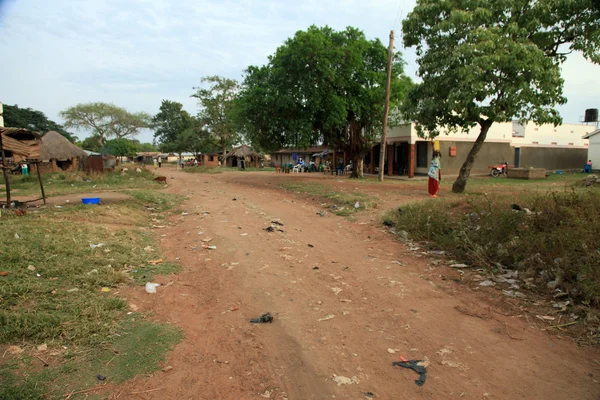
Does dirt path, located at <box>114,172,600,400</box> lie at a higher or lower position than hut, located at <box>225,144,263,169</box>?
lower

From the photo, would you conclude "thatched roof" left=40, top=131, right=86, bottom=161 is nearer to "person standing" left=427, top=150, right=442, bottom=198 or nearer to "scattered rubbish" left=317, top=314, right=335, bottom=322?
"person standing" left=427, top=150, right=442, bottom=198

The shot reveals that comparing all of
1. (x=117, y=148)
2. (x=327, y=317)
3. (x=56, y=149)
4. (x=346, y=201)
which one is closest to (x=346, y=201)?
(x=346, y=201)

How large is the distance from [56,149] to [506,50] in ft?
99.3

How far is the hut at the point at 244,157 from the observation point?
51.4m

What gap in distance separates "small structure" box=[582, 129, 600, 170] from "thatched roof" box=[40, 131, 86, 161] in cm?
3871

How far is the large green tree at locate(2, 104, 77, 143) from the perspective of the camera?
41400 millimetres

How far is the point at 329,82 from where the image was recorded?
19984mm

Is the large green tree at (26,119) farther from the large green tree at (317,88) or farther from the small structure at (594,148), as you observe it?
the small structure at (594,148)

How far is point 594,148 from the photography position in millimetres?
27625

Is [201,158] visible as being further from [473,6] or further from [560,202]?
[560,202]

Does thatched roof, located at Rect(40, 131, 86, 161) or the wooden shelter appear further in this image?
thatched roof, located at Rect(40, 131, 86, 161)

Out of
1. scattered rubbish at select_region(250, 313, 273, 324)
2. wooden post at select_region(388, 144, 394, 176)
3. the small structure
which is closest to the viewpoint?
scattered rubbish at select_region(250, 313, 273, 324)

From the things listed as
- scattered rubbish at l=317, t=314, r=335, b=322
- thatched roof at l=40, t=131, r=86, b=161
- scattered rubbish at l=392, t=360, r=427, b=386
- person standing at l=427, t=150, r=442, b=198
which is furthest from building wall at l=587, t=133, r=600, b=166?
thatched roof at l=40, t=131, r=86, b=161

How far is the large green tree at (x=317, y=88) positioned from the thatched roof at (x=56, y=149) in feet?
52.9
